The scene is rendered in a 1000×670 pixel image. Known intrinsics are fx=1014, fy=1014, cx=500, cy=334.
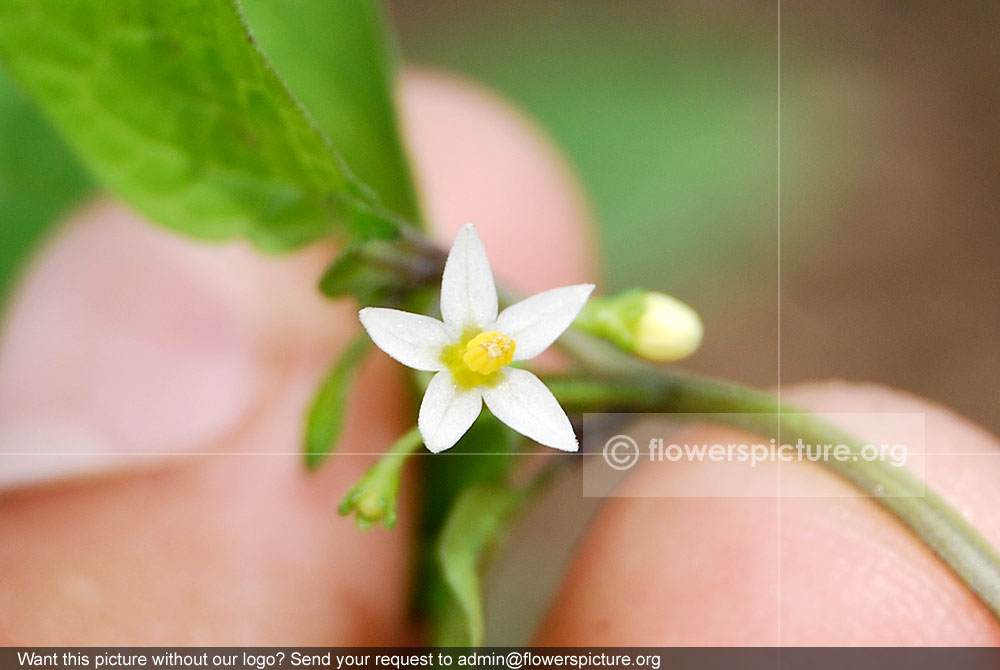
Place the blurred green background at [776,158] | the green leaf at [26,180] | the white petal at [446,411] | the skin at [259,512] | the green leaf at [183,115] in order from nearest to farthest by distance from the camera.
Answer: the white petal at [446,411], the green leaf at [183,115], the skin at [259,512], the green leaf at [26,180], the blurred green background at [776,158]

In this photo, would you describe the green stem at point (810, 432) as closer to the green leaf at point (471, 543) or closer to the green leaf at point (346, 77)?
the green leaf at point (471, 543)

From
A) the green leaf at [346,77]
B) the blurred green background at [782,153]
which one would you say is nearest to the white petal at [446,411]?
the green leaf at [346,77]

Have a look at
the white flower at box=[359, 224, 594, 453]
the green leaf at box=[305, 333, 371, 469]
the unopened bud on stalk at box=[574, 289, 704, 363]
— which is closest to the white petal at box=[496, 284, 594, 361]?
the white flower at box=[359, 224, 594, 453]

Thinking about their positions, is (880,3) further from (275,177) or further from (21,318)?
(21,318)

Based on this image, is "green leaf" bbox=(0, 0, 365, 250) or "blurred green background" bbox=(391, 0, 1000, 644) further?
"blurred green background" bbox=(391, 0, 1000, 644)

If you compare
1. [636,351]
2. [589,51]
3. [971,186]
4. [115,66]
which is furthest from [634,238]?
[115,66]

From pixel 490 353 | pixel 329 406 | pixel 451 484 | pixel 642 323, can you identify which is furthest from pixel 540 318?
pixel 451 484

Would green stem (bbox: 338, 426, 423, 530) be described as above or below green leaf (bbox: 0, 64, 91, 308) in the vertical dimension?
below

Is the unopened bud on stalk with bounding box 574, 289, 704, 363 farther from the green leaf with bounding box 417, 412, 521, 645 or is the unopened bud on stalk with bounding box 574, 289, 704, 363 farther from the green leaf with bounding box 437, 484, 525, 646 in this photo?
the green leaf with bounding box 437, 484, 525, 646
